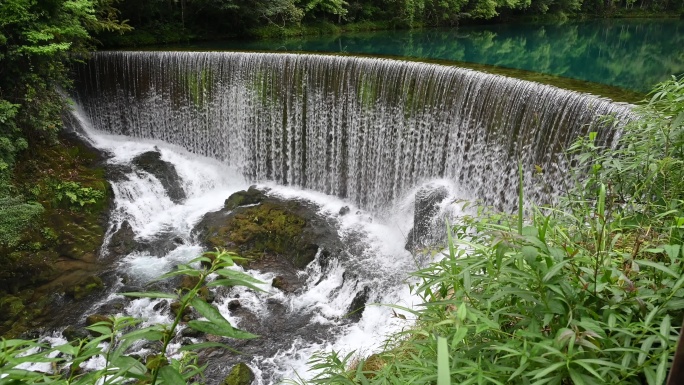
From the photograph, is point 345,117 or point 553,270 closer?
point 553,270

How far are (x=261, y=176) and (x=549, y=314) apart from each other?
9.89m

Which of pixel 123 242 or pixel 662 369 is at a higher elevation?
pixel 662 369

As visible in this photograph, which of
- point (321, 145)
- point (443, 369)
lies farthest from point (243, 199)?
point (443, 369)

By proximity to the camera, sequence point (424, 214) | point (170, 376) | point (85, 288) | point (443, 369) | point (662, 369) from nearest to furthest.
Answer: point (443, 369)
point (170, 376)
point (662, 369)
point (85, 288)
point (424, 214)

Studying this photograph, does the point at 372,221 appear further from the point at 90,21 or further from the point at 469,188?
the point at 90,21

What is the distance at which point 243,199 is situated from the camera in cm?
990

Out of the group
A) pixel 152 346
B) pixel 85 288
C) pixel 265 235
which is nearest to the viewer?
pixel 152 346

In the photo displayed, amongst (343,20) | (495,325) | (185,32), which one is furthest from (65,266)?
(343,20)

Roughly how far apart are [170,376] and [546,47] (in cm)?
2120

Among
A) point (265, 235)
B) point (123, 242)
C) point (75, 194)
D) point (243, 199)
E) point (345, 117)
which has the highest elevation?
point (345, 117)

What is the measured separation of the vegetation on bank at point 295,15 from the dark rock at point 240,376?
11.3 m

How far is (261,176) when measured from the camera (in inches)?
429

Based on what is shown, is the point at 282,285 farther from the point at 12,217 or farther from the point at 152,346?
the point at 12,217

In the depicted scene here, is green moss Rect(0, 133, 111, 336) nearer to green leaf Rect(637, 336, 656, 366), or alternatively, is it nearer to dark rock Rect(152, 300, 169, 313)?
dark rock Rect(152, 300, 169, 313)
